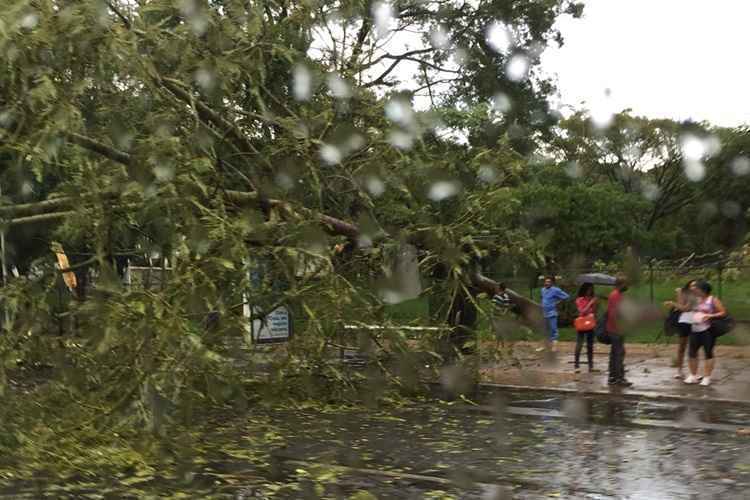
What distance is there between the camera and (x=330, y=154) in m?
8.04

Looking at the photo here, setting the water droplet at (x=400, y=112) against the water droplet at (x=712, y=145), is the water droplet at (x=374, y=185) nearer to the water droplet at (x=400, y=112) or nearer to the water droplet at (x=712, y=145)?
the water droplet at (x=400, y=112)

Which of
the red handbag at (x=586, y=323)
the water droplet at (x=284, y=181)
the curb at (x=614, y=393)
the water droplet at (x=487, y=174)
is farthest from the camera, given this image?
the red handbag at (x=586, y=323)

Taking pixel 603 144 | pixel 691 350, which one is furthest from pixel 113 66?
pixel 603 144

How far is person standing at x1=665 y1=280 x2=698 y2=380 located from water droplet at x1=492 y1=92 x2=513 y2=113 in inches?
224

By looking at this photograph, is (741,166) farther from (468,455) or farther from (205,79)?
(205,79)

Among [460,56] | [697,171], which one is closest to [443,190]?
[460,56]

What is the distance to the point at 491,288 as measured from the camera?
29.5 ft

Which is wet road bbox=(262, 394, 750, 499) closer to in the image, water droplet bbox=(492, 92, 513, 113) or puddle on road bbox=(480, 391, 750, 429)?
puddle on road bbox=(480, 391, 750, 429)

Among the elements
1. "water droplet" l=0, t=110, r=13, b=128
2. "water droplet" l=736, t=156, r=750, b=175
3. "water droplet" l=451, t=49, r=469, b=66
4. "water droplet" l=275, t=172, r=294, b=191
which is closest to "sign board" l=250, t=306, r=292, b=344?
"water droplet" l=275, t=172, r=294, b=191

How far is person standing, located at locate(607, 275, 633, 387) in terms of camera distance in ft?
23.3

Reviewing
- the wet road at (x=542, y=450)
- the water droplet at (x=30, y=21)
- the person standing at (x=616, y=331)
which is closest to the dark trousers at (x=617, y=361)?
the person standing at (x=616, y=331)

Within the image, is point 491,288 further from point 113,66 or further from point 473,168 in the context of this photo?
point 113,66

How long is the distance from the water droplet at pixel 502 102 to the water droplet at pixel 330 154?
7.41 metres

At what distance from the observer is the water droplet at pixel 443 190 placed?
8.62m
